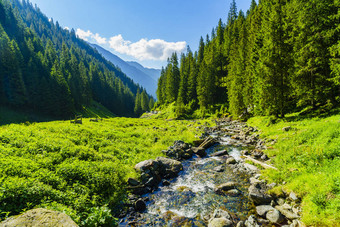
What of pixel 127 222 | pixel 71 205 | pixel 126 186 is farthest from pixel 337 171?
pixel 71 205

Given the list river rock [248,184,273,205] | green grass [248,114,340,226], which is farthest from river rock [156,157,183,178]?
green grass [248,114,340,226]

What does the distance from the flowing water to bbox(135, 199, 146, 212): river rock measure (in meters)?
0.34

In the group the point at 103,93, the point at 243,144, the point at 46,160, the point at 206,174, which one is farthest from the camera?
the point at 103,93

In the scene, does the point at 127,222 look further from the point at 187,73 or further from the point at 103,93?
the point at 103,93

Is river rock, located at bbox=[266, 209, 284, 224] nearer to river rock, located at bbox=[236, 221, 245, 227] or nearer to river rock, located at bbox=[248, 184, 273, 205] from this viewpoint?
river rock, located at bbox=[248, 184, 273, 205]

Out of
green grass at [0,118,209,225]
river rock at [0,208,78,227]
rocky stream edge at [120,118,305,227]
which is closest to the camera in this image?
river rock at [0,208,78,227]

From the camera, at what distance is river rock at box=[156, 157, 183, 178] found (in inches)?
596

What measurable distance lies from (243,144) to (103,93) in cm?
11729

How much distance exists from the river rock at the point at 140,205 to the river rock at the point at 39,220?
17.3ft

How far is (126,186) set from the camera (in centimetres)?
1244

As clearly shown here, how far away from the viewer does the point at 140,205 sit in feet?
34.5

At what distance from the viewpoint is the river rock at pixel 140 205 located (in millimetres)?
10401

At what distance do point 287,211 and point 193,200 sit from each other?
5536 mm

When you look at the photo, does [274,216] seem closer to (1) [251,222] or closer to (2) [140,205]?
(1) [251,222]
